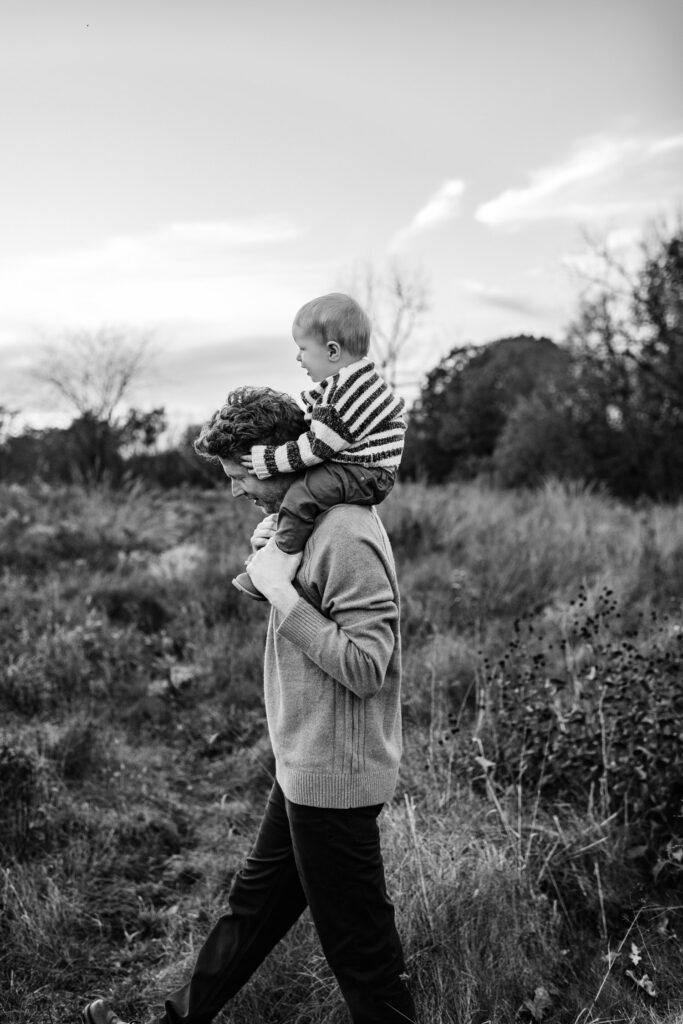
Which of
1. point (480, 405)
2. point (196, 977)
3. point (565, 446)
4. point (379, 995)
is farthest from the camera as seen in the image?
point (480, 405)

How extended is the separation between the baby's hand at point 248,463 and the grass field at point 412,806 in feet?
5.12

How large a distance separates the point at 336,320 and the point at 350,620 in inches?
25.9

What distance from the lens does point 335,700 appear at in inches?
72.4

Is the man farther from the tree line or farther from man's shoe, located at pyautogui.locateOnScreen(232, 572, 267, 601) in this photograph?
the tree line

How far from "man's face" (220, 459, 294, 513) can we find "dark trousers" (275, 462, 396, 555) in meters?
0.05

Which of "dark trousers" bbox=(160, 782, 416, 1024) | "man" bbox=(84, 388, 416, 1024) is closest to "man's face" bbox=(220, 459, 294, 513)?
"man" bbox=(84, 388, 416, 1024)

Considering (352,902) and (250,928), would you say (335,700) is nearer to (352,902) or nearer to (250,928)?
(352,902)

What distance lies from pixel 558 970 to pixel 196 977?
1.18m

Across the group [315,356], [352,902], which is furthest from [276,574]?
[352,902]

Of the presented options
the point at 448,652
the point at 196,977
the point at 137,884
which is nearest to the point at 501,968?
the point at 196,977

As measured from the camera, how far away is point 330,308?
70.1 inches

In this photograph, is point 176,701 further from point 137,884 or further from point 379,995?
point 379,995

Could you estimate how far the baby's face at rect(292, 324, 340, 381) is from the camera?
1.81 metres

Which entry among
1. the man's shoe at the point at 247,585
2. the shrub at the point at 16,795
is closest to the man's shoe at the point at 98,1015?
the shrub at the point at 16,795
